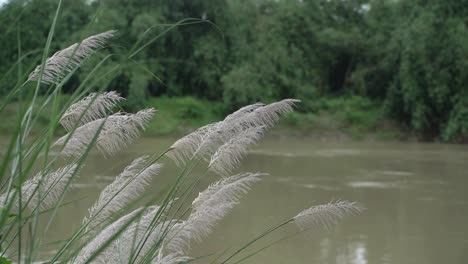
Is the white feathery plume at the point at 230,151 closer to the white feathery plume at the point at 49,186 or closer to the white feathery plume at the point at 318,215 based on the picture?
the white feathery plume at the point at 318,215

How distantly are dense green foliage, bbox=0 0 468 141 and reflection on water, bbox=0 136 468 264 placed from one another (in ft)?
8.82

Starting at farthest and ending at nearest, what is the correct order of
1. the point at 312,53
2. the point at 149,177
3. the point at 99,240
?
the point at 312,53 < the point at 149,177 < the point at 99,240

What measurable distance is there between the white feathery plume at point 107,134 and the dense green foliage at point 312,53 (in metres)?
12.5

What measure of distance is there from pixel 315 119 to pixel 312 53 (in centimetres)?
324

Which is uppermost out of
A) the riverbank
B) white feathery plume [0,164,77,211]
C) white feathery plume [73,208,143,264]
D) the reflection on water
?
white feathery plume [0,164,77,211]

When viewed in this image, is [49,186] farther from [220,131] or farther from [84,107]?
[220,131]

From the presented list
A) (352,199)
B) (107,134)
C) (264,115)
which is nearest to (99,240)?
(107,134)

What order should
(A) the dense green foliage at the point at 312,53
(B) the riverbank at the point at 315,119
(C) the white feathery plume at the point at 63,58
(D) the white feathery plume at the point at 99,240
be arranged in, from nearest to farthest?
(D) the white feathery plume at the point at 99,240
(C) the white feathery plume at the point at 63,58
(A) the dense green foliage at the point at 312,53
(B) the riverbank at the point at 315,119

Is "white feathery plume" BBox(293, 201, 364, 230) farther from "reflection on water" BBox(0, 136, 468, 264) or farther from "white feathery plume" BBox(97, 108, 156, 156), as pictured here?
"white feathery plume" BBox(97, 108, 156, 156)

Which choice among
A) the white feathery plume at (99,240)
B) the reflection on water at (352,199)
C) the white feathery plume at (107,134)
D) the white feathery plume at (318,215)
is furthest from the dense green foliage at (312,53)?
the white feathery plume at (99,240)

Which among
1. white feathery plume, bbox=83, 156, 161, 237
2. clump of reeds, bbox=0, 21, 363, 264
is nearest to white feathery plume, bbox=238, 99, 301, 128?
clump of reeds, bbox=0, 21, 363, 264

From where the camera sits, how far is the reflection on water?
4.68m

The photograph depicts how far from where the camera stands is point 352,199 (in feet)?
23.0

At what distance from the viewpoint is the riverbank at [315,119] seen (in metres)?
15.3
